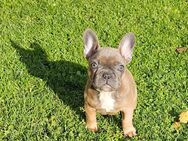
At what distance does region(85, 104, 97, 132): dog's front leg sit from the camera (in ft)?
17.6

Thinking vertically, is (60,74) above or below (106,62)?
above

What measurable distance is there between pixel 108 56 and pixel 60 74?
5.73 ft

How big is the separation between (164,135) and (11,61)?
101 inches

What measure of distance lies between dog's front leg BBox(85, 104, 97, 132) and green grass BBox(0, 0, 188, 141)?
8 cm

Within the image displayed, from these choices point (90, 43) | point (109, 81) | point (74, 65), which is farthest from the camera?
point (74, 65)

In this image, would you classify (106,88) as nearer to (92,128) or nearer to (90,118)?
(90,118)

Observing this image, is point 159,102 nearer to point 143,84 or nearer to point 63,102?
point 143,84

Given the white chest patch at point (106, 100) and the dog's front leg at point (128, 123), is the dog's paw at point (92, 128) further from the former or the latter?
the white chest patch at point (106, 100)

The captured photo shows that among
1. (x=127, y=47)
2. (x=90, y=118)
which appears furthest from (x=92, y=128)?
(x=127, y=47)

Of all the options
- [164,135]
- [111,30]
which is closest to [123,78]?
[164,135]

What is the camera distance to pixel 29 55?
7223mm

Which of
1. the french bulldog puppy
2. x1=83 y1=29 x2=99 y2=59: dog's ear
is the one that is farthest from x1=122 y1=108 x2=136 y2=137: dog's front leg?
x1=83 y1=29 x2=99 y2=59: dog's ear

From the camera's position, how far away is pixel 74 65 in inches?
272

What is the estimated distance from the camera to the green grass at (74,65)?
224 inches
